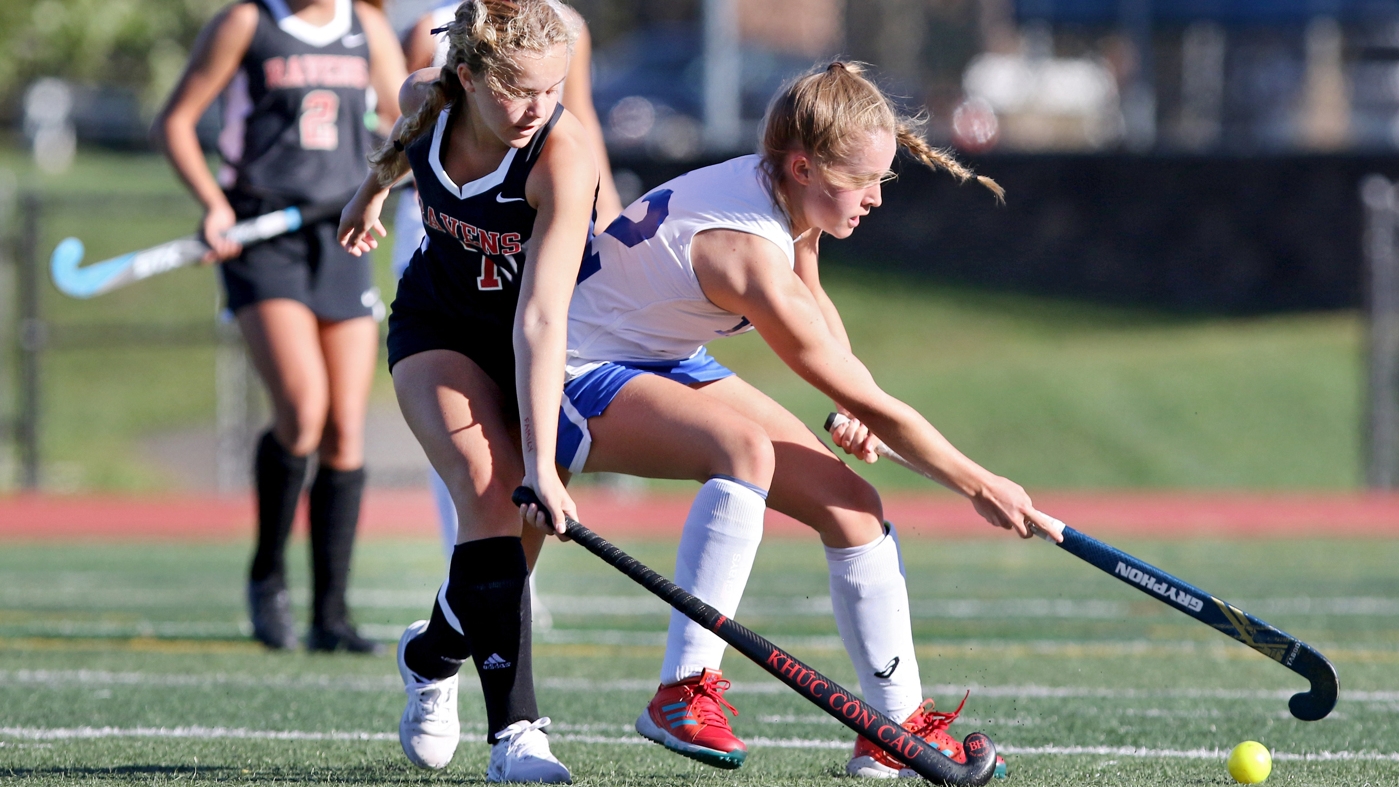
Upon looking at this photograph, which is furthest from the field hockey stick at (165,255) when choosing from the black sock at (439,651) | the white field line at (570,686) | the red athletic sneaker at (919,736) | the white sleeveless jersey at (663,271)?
the red athletic sneaker at (919,736)

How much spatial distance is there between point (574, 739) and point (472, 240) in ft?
3.86

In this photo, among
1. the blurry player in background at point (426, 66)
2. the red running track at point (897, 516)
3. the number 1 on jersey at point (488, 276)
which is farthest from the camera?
the red running track at point (897, 516)

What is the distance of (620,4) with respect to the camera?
33.6 m

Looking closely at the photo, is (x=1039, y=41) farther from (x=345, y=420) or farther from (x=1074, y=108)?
(x=345, y=420)

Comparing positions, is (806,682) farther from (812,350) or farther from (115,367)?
(115,367)

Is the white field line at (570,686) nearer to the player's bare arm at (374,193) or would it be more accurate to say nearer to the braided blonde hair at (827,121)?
the player's bare arm at (374,193)

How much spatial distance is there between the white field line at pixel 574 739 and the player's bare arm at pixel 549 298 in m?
0.92

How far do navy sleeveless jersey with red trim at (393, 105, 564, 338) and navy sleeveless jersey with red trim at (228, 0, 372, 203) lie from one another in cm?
181

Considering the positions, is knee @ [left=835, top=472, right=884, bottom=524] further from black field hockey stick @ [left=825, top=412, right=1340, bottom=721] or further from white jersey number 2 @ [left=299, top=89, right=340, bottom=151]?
white jersey number 2 @ [left=299, top=89, right=340, bottom=151]

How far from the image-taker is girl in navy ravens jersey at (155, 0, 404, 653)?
506 cm

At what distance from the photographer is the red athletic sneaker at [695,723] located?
3.09 metres

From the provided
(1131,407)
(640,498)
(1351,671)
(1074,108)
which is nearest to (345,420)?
(1351,671)

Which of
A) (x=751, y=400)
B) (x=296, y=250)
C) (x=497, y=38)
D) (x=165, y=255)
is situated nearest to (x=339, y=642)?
(x=296, y=250)

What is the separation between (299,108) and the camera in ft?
17.2
